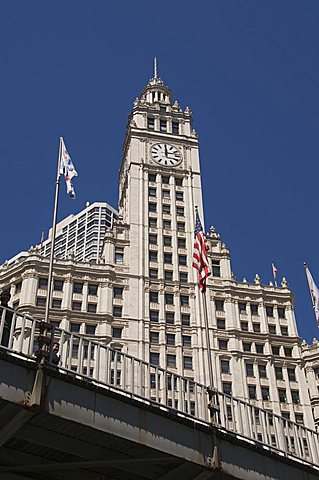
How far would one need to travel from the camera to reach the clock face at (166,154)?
95938 mm

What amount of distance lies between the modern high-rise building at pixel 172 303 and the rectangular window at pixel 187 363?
16cm

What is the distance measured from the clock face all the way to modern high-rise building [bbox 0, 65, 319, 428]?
1.85 meters

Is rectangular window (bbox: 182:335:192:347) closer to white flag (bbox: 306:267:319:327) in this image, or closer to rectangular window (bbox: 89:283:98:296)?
rectangular window (bbox: 89:283:98:296)

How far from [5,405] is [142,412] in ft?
12.9

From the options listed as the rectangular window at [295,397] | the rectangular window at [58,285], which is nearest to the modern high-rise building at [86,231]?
the rectangular window at [58,285]

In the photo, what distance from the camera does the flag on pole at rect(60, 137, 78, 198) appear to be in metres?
30.7

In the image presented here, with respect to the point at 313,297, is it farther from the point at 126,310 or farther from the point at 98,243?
the point at 98,243

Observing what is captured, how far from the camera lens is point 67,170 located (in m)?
31.0

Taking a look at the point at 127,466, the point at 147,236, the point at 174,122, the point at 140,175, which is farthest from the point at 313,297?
the point at 174,122

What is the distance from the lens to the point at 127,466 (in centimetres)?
1789

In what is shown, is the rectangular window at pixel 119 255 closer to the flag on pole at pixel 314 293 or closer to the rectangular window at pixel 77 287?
the rectangular window at pixel 77 287

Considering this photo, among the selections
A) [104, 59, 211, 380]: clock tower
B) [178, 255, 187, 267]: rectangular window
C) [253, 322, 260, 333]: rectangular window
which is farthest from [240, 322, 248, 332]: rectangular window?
[178, 255, 187, 267]: rectangular window

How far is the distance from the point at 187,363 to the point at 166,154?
37.2 m

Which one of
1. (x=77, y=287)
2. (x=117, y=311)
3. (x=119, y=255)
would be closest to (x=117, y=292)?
(x=117, y=311)
